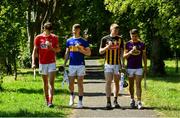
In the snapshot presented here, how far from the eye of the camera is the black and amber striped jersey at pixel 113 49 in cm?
1455

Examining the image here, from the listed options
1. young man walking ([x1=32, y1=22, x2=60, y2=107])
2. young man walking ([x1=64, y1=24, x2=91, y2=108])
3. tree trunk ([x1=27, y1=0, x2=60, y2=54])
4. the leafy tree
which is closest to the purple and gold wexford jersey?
young man walking ([x1=64, y1=24, x2=91, y2=108])

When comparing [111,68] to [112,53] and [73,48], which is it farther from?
[73,48]

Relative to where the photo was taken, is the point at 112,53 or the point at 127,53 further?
the point at 127,53

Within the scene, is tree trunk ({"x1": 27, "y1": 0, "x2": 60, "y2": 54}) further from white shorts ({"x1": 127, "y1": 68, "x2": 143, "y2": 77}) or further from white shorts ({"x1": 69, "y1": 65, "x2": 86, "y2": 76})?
white shorts ({"x1": 127, "y1": 68, "x2": 143, "y2": 77})

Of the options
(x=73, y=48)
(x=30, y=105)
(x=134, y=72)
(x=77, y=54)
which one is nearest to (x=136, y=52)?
(x=134, y=72)

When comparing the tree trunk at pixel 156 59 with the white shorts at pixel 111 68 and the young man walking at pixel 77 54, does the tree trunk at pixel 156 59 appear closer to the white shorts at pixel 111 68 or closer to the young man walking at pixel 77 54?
the white shorts at pixel 111 68

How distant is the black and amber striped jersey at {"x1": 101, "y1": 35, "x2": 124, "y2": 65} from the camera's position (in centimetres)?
1455

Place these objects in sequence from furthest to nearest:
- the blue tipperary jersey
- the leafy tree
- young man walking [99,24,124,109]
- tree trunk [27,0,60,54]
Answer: tree trunk [27,0,60,54], the leafy tree, the blue tipperary jersey, young man walking [99,24,124,109]

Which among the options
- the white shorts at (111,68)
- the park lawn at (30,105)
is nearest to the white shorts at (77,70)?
the white shorts at (111,68)

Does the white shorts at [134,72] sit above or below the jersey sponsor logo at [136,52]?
below

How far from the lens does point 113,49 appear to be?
14.6 meters

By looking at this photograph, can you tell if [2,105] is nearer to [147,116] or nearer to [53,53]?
[53,53]

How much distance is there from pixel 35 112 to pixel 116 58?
273 centimetres

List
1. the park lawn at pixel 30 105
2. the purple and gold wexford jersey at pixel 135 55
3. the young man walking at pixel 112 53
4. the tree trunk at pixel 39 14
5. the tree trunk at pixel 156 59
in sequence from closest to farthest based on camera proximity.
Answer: the park lawn at pixel 30 105 → the young man walking at pixel 112 53 → the purple and gold wexford jersey at pixel 135 55 → the tree trunk at pixel 156 59 → the tree trunk at pixel 39 14
